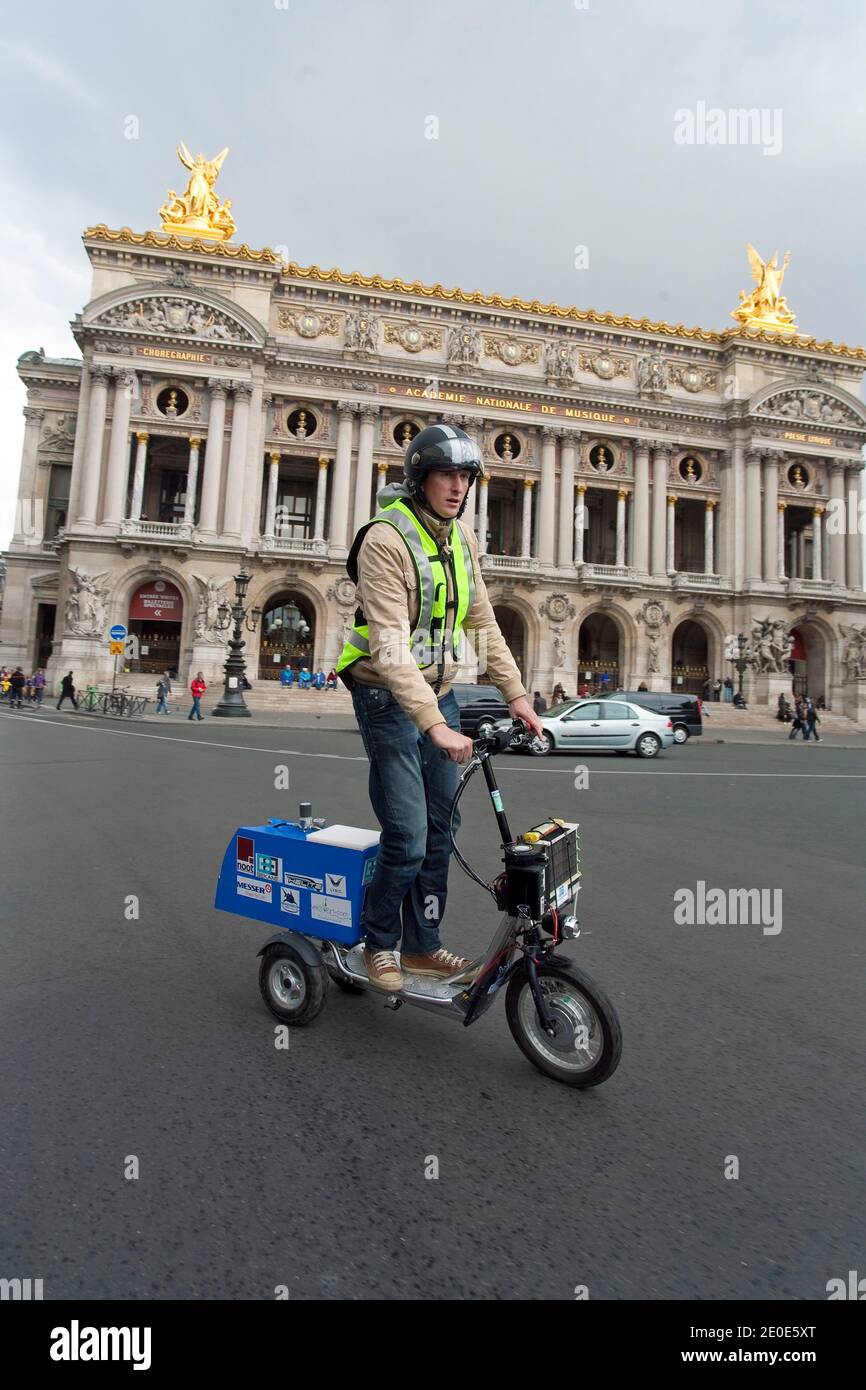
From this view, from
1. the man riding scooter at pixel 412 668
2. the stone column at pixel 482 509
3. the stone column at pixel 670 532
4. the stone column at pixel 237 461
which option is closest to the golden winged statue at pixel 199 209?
the stone column at pixel 237 461

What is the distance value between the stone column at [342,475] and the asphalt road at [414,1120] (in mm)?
40801

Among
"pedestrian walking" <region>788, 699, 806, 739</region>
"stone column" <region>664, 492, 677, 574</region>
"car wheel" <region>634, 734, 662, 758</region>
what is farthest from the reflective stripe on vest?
"stone column" <region>664, 492, 677, 574</region>

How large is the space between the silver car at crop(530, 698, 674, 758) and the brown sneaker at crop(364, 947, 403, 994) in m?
17.6

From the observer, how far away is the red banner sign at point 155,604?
41.0 m

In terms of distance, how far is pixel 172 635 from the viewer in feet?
141

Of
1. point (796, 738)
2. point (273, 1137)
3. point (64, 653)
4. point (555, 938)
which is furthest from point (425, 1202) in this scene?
point (64, 653)

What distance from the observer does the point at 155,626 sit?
141 feet

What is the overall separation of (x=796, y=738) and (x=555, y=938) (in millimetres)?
33385

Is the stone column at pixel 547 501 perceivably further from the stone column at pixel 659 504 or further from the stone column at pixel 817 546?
the stone column at pixel 817 546

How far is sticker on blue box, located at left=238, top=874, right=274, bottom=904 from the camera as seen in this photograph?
11.6ft

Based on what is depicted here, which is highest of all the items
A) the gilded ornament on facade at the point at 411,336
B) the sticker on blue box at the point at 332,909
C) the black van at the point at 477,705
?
the gilded ornament on facade at the point at 411,336

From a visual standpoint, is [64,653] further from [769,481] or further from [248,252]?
[769,481]

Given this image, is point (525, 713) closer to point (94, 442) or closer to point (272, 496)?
point (94, 442)

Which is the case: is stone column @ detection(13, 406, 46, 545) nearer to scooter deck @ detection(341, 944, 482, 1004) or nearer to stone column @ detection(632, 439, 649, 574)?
stone column @ detection(632, 439, 649, 574)
